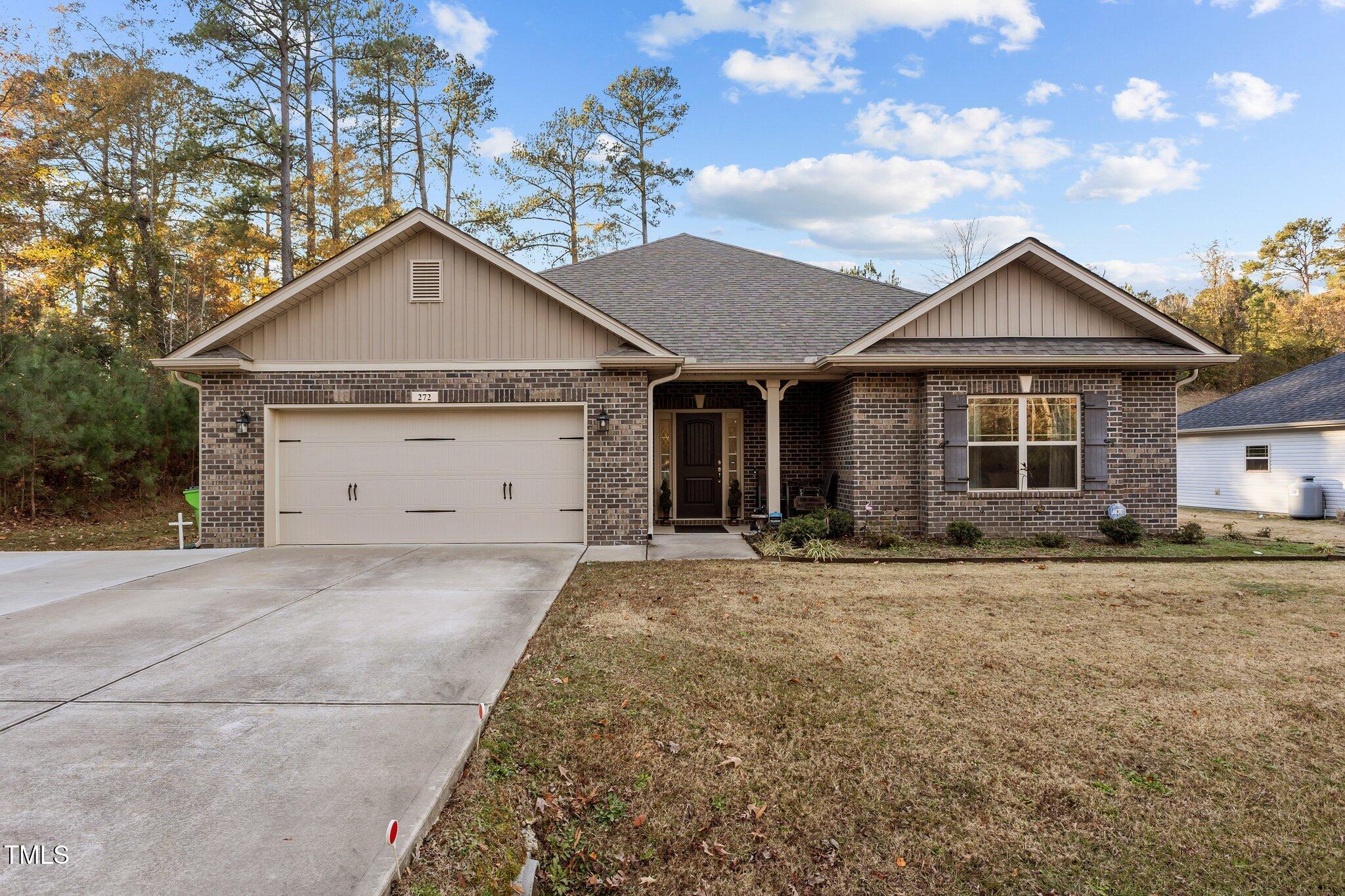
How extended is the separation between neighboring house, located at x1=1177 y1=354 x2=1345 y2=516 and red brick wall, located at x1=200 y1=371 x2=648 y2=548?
12720 mm

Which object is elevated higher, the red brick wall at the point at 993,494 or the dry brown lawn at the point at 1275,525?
the red brick wall at the point at 993,494

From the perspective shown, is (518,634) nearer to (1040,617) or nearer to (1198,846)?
(1198,846)

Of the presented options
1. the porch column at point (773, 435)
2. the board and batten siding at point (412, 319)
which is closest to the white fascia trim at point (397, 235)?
the board and batten siding at point (412, 319)

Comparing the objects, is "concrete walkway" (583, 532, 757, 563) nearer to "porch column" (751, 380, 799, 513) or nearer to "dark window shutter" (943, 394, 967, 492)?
"porch column" (751, 380, 799, 513)

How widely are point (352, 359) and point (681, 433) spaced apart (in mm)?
5743

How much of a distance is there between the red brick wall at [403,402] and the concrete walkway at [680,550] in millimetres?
364

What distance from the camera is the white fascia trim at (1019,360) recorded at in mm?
9781

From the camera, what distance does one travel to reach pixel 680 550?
9461 millimetres

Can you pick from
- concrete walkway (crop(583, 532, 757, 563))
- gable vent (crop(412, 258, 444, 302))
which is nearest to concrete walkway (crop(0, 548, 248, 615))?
gable vent (crop(412, 258, 444, 302))

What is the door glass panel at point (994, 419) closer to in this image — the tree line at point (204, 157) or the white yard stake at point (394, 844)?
the white yard stake at point (394, 844)

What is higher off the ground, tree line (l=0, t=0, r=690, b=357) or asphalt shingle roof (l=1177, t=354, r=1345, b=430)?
Result: tree line (l=0, t=0, r=690, b=357)

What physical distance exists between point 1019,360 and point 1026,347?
0.50 meters

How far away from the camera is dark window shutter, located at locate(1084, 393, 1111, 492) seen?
33.1 feet

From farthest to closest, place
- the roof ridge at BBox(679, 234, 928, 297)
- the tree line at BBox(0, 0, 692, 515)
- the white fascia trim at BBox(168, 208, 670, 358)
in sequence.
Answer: the tree line at BBox(0, 0, 692, 515) < the roof ridge at BBox(679, 234, 928, 297) < the white fascia trim at BBox(168, 208, 670, 358)
